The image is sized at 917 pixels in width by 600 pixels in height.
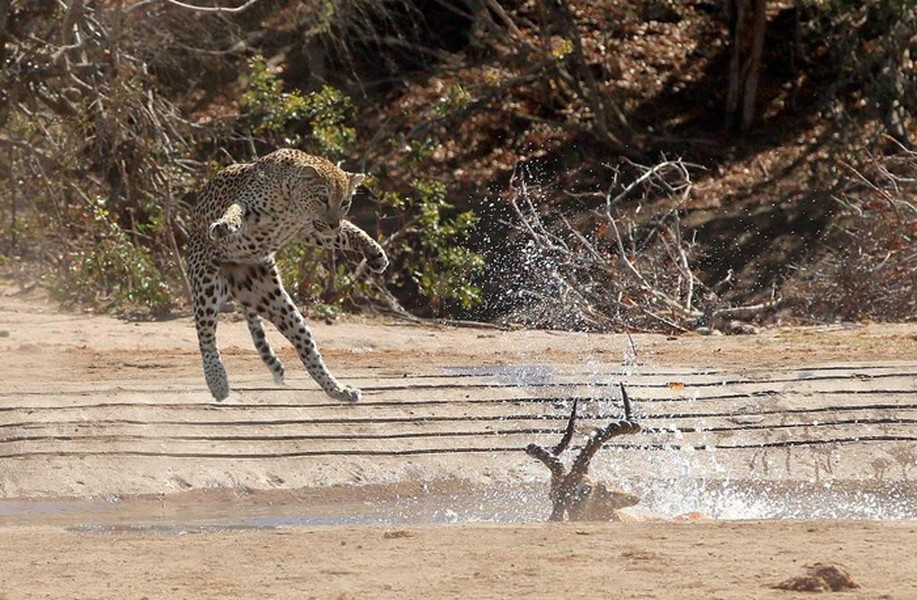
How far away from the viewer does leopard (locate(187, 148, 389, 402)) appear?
10.1 meters

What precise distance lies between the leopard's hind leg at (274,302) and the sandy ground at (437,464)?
24.5 inches

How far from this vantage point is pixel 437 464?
442 inches

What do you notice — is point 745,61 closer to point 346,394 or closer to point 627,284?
point 627,284

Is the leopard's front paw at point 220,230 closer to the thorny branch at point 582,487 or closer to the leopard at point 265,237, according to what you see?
the leopard at point 265,237

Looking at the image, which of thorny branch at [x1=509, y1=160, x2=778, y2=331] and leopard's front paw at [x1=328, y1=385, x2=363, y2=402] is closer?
leopard's front paw at [x1=328, y1=385, x2=363, y2=402]

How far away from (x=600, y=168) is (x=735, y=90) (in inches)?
86.2

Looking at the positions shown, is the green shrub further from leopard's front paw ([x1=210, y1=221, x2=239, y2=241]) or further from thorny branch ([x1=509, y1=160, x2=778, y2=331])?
leopard's front paw ([x1=210, y1=221, x2=239, y2=241])

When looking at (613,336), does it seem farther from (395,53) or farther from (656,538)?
(395,53)

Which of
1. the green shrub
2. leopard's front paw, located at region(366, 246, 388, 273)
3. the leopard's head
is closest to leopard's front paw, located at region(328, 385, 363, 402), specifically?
leopard's front paw, located at region(366, 246, 388, 273)

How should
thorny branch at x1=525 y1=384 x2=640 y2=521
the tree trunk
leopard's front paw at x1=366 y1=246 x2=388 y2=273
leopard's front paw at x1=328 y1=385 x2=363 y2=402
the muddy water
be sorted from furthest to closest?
the tree trunk < leopard's front paw at x1=328 y1=385 x2=363 y2=402 < leopard's front paw at x1=366 y1=246 x2=388 y2=273 < the muddy water < thorny branch at x1=525 y1=384 x2=640 y2=521

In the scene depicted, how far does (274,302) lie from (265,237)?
0.65 m

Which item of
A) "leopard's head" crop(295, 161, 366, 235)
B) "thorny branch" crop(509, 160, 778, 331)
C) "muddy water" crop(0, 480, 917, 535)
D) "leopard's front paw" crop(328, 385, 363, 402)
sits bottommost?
"muddy water" crop(0, 480, 917, 535)

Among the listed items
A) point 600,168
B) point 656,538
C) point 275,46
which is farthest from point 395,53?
point 656,538

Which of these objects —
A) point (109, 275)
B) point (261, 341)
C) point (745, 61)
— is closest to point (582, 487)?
point (261, 341)
